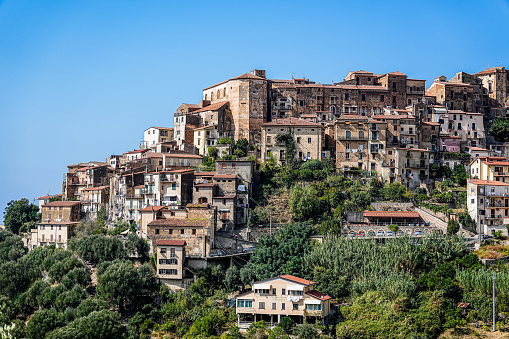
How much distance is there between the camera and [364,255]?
53.5m

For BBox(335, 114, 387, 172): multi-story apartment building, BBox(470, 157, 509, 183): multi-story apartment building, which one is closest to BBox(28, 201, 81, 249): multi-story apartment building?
BBox(335, 114, 387, 172): multi-story apartment building

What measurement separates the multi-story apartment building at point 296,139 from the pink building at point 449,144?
48.0 ft

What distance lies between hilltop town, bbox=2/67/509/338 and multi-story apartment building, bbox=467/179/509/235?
11 cm

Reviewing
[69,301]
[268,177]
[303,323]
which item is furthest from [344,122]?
[69,301]

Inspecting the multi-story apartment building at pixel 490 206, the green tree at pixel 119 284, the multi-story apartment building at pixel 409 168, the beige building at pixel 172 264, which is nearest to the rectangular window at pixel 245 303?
the beige building at pixel 172 264

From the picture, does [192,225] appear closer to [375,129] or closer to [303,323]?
[303,323]

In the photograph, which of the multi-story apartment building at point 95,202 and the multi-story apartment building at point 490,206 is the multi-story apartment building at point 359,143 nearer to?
the multi-story apartment building at point 490,206

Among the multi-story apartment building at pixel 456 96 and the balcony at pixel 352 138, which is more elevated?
the multi-story apartment building at pixel 456 96

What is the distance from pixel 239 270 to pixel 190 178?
1288cm

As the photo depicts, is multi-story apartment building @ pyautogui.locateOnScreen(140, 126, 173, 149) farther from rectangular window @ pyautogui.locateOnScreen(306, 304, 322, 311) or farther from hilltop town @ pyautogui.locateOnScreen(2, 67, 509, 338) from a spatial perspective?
rectangular window @ pyautogui.locateOnScreen(306, 304, 322, 311)

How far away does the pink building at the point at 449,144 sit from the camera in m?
74.2

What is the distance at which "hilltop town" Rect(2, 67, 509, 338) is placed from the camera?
52.3 meters

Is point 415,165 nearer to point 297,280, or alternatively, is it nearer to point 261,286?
point 297,280

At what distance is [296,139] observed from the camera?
70750mm
